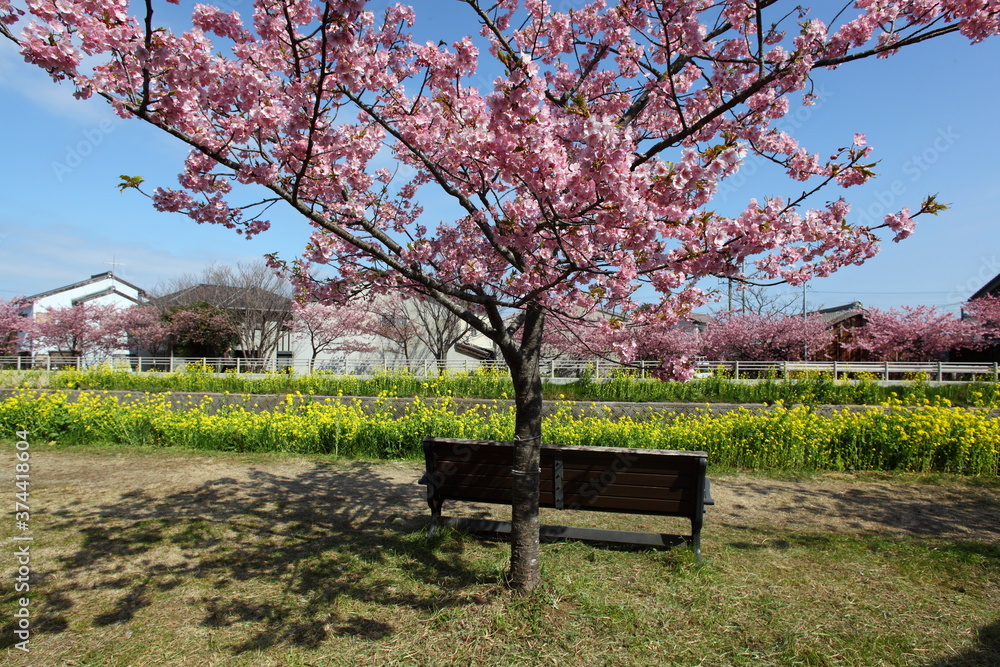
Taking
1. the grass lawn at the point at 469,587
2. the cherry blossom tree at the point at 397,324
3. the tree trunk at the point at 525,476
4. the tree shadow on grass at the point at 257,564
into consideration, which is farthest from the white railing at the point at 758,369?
the tree trunk at the point at 525,476

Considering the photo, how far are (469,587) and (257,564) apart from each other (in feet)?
5.12

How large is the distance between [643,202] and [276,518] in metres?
4.16

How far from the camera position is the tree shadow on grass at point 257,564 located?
3.00 metres

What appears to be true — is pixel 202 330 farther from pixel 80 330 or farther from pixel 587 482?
pixel 587 482

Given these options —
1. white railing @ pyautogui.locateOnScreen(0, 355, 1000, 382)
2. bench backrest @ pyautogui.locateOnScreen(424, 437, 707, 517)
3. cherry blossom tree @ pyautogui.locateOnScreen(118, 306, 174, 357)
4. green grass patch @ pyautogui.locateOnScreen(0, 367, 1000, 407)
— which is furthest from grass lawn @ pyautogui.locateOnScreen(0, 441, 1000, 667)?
cherry blossom tree @ pyautogui.locateOnScreen(118, 306, 174, 357)

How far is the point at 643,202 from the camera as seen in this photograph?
2.59 metres

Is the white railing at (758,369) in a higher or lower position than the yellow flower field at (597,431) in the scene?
higher

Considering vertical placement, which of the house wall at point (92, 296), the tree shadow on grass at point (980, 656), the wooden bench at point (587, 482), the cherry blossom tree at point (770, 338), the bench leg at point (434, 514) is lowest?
the tree shadow on grass at point (980, 656)

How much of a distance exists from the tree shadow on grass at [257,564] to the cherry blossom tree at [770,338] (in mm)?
22559

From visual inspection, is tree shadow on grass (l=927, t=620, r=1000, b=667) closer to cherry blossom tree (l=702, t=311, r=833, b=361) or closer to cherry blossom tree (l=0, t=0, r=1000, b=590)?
cherry blossom tree (l=0, t=0, r=1000, b=590)

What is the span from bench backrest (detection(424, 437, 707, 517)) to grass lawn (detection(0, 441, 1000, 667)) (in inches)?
13.8

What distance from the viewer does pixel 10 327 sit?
2902 cm

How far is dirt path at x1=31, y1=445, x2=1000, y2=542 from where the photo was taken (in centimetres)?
480

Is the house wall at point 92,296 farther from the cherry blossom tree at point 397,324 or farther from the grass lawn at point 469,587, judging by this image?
the grass lawn at point 469,587
